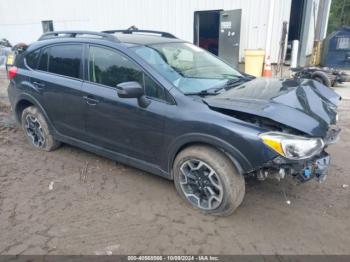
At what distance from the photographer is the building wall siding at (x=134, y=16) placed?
9.52 metres

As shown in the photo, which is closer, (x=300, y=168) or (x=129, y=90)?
(x=300, y=168)

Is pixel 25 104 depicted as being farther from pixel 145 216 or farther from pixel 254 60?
Answer: pixel 254 60

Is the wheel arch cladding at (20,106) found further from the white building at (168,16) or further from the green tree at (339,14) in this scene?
the green tree at (339,14)

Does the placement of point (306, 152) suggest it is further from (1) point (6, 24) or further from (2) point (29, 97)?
(1) point (6, 24)

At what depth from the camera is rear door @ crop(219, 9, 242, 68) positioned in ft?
31.5

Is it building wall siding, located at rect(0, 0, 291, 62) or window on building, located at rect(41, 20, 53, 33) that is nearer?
building wall siding, located at rect(0, 0, 291, 62)

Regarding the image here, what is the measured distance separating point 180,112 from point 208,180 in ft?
2.35

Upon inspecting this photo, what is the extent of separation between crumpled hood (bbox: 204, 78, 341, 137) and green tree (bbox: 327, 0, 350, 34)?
74.0 ft

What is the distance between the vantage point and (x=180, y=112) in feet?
10.2

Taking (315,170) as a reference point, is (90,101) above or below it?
above

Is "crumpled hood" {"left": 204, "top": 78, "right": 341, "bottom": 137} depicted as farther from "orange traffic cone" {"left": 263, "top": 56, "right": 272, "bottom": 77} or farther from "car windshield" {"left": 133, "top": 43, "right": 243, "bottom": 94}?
"orange traffic cone" {"left": 263, "top": 56, "right": 272, "bottom": 77}

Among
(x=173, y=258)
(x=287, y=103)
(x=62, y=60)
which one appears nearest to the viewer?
(x=173, y=258)

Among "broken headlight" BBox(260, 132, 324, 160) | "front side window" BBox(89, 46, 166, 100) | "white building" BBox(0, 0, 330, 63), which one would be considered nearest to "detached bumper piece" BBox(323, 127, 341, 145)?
"broken headlight" BBox(260, 132, 324, 160)

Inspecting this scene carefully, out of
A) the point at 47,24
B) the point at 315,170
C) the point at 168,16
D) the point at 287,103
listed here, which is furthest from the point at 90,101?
the point at 47,24
